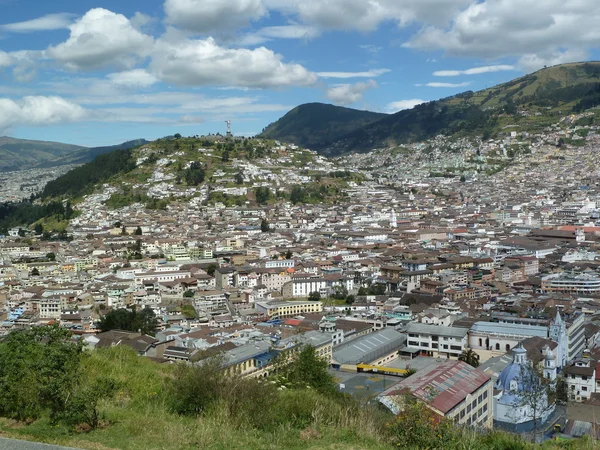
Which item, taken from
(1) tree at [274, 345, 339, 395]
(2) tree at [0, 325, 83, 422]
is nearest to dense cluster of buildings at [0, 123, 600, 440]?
(1) tree at [274, 345, 339, 395]

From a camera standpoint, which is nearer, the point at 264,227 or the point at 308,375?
the point at 308,375

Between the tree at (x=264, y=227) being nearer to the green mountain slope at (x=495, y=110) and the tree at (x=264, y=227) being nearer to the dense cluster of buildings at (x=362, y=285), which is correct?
the dense cluster of buildings at (x=362, y=285)

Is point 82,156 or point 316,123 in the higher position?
point 316,123

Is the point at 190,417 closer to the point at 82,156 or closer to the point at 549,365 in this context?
the point at 549,365

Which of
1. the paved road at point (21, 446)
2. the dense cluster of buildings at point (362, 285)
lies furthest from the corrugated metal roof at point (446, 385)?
the paved road at point (21, 446)

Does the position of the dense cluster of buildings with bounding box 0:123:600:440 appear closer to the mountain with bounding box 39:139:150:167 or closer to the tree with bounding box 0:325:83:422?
the tree with bounding box 0:325:83:422

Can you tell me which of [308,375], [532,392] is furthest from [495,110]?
[308,375]

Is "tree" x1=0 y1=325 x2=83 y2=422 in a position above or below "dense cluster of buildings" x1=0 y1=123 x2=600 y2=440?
above
